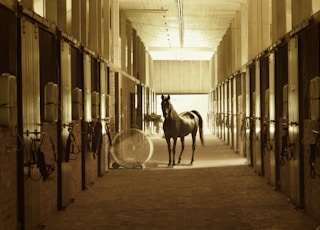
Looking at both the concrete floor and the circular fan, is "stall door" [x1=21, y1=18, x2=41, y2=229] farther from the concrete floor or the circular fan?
the circular fan

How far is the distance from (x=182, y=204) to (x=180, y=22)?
1021 cm

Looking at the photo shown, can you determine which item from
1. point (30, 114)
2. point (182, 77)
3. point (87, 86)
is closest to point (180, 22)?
point (87, 86)

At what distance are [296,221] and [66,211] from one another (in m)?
2.38

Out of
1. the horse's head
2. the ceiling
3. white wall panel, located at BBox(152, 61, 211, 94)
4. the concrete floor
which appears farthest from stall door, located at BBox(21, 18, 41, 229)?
white wall panel, located at BBox(152, 61, 211, 94)

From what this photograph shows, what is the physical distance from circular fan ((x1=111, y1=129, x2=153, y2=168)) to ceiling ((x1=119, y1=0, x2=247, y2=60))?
3.89m

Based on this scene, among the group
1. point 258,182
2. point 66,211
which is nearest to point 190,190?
point 258,182

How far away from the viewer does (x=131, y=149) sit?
34.3 feet

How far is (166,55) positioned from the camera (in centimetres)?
2661

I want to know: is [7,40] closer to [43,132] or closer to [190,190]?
[43,132]

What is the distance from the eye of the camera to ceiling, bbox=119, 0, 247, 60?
13.7 metres

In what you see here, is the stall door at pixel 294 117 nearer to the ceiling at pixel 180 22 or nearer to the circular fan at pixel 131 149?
the circular fan at pixel 131 149

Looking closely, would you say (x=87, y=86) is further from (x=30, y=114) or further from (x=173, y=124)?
(x=173, y=124)

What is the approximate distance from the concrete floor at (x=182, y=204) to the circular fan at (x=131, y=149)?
560mm

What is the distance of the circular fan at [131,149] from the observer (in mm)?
10070
